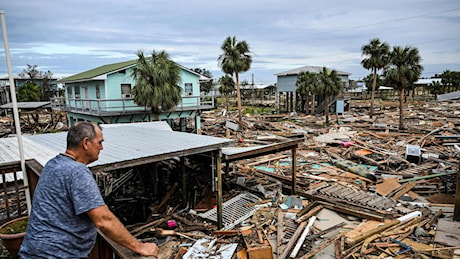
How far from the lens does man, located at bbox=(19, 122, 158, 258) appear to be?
238 cm

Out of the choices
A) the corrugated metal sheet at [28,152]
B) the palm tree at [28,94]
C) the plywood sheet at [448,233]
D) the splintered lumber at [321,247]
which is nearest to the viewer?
the corrugated metal sheet at [28,152]

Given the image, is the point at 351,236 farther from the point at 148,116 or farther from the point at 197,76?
the point at 197,76

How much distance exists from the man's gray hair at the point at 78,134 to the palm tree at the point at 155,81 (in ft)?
59.3

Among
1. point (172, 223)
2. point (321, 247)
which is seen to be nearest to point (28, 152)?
point (172, 223)

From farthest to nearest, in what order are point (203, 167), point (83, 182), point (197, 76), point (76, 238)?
point (197, 76) → point (203, 167) → point (76, 238) → point (83, 182)

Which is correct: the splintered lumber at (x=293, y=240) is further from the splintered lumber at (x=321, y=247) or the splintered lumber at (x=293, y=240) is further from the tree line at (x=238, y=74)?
the tree line at (x=238, y=74)

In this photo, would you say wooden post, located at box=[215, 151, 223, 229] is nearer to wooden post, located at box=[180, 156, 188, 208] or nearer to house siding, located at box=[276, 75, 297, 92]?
wooden post, located at box=[180, 156, 188, 208]

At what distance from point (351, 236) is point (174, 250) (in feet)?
15.6

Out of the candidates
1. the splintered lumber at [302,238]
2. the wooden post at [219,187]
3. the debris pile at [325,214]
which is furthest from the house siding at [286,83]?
the wooden post at [219,187]

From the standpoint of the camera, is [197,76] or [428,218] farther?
[197,76]

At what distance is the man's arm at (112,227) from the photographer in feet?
7.80

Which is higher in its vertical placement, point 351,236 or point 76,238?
point 76,238

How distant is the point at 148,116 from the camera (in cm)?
2388

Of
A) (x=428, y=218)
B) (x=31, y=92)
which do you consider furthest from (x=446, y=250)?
(x=31, y=92)
